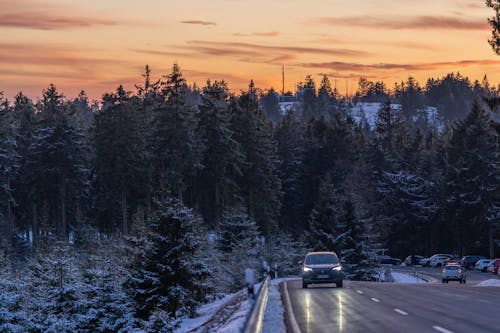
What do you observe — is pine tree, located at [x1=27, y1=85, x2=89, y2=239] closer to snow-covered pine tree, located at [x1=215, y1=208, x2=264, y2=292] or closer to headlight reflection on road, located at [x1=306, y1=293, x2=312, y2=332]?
snow-covered pine tree, located at [x1=215, y1=208, x2=264, y2=292]

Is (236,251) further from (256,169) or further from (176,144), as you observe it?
(256,169)

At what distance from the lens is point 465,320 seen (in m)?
18.7

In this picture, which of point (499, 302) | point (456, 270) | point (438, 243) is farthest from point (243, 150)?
point (499, 302)

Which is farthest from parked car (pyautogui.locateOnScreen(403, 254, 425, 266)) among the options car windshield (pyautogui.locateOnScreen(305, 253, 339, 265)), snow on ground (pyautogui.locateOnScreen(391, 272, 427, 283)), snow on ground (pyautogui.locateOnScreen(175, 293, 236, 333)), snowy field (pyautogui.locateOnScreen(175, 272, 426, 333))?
snow on ground (pyautogui.locateOnScreen(175, 293, 236, 333))

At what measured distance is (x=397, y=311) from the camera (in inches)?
859

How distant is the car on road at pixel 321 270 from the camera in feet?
112

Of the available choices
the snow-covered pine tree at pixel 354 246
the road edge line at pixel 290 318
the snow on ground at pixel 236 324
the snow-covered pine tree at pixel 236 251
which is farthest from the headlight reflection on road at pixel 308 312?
the snow-covered pine tree at pixel 354 246

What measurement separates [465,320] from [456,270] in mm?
38641

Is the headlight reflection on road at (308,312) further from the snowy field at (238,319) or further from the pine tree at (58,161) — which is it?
the pine tree at (58,161)

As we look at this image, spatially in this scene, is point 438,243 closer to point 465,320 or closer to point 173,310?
point 173,310

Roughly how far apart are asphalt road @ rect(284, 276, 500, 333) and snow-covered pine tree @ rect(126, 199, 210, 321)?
12.4ft

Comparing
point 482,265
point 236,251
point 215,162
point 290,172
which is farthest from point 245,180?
point 236,251

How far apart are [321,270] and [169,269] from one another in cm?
867

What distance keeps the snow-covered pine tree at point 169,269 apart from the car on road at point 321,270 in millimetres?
6541
